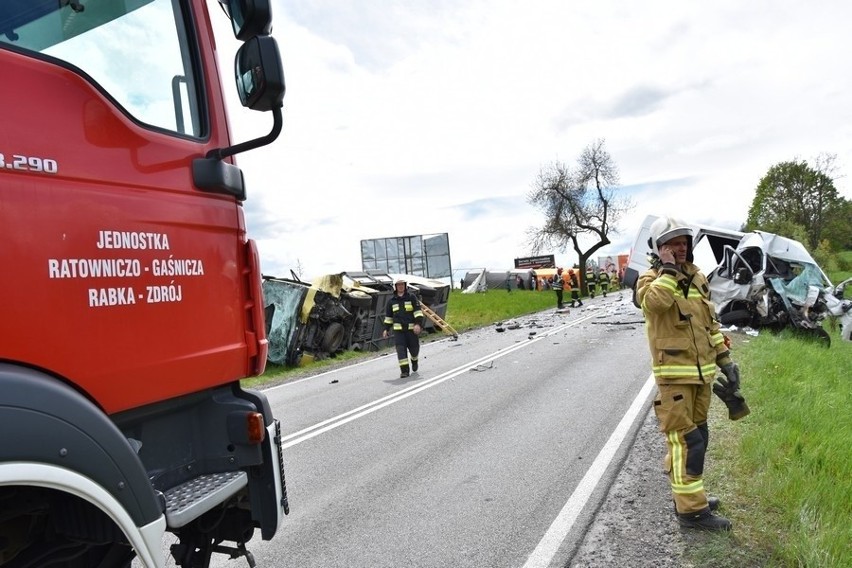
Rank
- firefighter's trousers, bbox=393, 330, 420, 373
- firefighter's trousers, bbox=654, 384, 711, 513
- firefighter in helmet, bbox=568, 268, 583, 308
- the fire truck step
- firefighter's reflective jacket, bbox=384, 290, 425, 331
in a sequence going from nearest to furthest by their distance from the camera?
the fire truck step → firefighter's trousers, bbox=654, 384, 711, 513 → firefighter's trousers, bbox=393, 330, 420, 373 → firefighter's reflective jacket, bbox=384, 290, 425, 331 → firefighter in helmet, bbox=568, 268, 583, 308

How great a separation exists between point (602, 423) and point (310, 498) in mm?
3296

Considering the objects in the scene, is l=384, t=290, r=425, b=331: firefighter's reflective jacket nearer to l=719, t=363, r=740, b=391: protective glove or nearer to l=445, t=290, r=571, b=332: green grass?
l=719, t=363, r=740, b=391: protective glove

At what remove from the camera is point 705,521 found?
3.66m

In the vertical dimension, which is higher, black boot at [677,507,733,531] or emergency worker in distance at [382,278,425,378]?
emergency worker in distance at [382,278,425,378]

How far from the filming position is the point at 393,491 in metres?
4.75

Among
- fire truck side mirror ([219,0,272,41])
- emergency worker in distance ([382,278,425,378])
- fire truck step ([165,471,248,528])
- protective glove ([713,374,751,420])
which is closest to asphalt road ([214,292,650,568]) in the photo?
emergency worker in distance ([382,278,425,378])

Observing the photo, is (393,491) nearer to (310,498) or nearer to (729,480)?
(310,498)

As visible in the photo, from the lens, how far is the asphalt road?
3.77 metres

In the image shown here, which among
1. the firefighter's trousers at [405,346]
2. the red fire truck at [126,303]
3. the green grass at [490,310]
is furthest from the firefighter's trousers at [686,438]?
the green grass at [490,310]

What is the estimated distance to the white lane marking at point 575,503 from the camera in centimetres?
355

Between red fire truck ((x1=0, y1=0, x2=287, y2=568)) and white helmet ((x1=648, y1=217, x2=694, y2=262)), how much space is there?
2521mm

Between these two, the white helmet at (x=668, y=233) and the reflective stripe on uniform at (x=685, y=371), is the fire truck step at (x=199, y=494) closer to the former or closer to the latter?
the reflective stripe on uniform at (x=685, y=371)

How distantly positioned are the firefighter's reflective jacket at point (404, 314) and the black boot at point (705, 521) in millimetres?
7795

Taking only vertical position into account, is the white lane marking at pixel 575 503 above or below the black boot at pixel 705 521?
below
